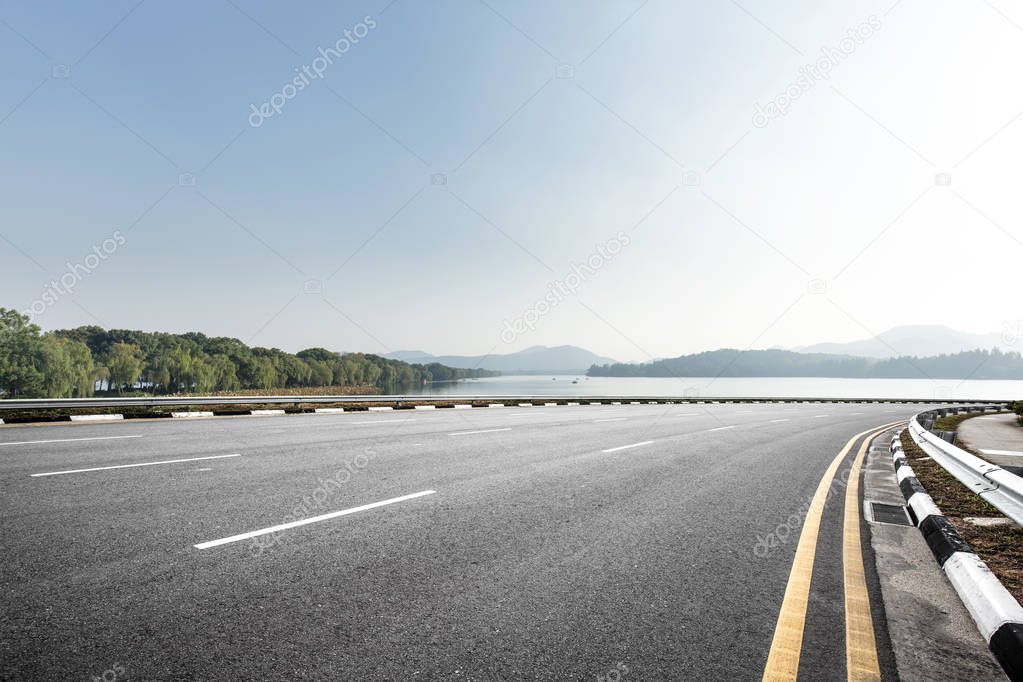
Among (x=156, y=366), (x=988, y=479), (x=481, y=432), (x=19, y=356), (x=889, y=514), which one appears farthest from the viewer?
(x=156, y=366)

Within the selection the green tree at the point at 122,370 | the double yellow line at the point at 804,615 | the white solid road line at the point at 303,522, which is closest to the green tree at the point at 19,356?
the green tree at the point at 122,370

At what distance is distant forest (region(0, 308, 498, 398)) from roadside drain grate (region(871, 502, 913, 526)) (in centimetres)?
8981

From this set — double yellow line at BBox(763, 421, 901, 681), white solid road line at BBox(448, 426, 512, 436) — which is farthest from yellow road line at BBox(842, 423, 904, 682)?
white solid road line at BBox(448, 426, 512, 436)

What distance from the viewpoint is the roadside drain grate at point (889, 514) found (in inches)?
229

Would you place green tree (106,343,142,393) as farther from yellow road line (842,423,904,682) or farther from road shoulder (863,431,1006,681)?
road shoulder (863,431,1006,681)

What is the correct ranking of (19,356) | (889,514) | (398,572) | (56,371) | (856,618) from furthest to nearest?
(56,371) < (19,356) < (889,514) < (398,572) < (856,618)

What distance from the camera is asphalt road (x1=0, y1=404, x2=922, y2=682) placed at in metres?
2.65

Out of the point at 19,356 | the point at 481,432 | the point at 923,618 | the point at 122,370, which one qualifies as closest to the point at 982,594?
the point at 923,618

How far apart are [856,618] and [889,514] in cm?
369

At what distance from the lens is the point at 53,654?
257 cm

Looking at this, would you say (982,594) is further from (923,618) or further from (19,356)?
(19,356)

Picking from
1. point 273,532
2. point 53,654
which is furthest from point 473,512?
point 53,654

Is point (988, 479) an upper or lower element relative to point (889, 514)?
upper

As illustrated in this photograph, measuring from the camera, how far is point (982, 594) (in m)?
3.35
